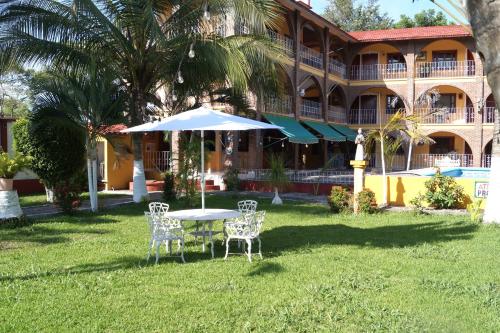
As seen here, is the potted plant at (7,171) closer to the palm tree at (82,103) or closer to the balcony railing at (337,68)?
the palm tree at (82,103)

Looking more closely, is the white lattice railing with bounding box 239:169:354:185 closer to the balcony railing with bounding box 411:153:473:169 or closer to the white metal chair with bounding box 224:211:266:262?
the white metal chair with bounding box 224:211:266:262

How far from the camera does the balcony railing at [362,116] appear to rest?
33625 mm

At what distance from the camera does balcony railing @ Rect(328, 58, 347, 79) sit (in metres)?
30.7

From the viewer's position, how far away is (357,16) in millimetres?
48938

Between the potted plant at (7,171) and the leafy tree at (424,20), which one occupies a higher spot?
the leafy tree at (424,20)

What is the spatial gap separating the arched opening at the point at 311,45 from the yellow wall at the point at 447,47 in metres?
7.31

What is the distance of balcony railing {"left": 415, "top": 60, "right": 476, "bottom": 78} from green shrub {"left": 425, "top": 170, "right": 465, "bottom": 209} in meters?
18.6

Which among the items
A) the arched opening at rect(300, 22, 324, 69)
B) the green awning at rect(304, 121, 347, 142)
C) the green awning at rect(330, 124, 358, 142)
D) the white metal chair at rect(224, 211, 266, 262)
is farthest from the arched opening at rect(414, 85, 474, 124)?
the white metal chair at rect(224, 211, 266, 262)

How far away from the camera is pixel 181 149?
51.7 feet

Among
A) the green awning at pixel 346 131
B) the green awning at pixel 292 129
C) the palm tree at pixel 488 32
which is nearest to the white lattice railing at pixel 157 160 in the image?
the green awning at pixel 292 129

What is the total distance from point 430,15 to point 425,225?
37.4m

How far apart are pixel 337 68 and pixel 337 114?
286 centimetres

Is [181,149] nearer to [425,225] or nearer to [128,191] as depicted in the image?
[128,191]

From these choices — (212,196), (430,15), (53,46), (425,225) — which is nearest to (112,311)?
(425,225)
